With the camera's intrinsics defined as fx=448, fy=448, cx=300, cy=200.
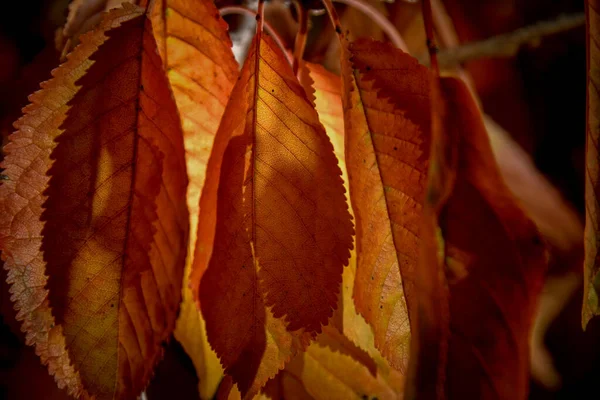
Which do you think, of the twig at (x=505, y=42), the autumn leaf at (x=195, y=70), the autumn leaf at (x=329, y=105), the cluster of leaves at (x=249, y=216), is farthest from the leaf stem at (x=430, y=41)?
the twig at (x=505, y=42)

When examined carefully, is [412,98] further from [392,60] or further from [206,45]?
[206,45]

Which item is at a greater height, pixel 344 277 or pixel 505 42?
pixel 505 42

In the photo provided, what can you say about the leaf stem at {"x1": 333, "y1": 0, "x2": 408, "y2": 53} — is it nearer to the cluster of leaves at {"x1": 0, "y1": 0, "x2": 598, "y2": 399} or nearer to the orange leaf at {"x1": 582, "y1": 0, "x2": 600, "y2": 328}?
the cluster of leaves at {"x1": 0, "y1": 0, "x2": 598, "y2": 399}

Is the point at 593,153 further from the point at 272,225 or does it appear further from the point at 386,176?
the point at 272,225

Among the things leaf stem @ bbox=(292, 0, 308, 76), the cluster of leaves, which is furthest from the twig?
the cluster of leaves

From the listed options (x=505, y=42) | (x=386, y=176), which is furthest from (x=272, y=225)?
(x=505, y=42)

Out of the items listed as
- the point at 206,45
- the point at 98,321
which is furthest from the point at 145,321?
the point at 206,45

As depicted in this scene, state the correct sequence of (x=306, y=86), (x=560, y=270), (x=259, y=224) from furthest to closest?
(x=560, y=270) → (x=306, y=86) → (x=259, y=224)
